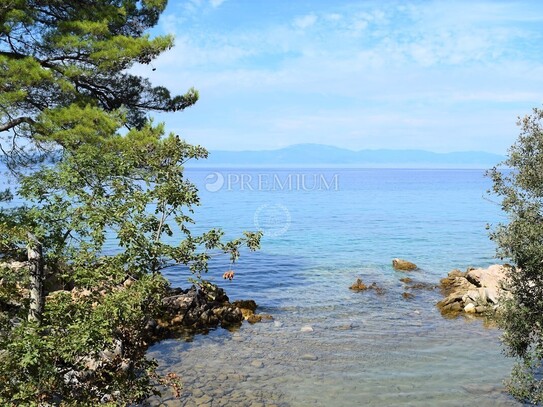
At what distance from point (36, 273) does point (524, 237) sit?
500 inches

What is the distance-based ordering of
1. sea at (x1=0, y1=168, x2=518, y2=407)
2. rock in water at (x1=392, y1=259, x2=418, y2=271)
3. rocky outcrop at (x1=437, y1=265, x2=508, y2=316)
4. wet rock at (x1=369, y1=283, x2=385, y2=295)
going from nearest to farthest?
sea at (x1=0, y1=168, x2=518, y2=407) < rocky outcrop at (x1=437, y1=265, x2=508, y2=316) < wet rock at (x1=369, y1=283, x2=385, y2=295) < rock in water at (x1=392, y1=259, x2=418, y2=271)

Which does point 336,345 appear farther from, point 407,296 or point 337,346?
point 407,296

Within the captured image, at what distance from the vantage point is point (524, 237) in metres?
13.9

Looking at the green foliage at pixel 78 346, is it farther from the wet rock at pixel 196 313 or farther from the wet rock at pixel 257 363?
the wet rock at pixel 196 313

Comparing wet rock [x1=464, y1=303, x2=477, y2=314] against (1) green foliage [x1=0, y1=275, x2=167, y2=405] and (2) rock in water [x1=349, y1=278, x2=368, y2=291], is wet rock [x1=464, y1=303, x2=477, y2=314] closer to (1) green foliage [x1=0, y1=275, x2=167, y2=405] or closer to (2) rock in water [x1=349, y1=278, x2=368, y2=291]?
(2) rock in water [x1=349, y1=278, x2=368, y2=291]

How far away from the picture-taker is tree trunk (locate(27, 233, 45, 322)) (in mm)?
10344

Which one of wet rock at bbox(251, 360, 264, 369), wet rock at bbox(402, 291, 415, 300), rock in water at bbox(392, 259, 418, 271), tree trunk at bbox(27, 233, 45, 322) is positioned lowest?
wet rock at bbox(251, 360, 264, 369)

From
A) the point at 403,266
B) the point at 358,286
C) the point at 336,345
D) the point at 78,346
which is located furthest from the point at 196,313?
the point at 403,266

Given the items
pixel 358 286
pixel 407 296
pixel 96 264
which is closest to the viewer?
pixel 96 264

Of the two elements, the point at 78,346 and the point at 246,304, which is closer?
the point at 78,346

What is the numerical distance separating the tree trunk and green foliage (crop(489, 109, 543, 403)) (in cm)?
1222

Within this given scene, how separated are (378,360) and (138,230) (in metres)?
13.7

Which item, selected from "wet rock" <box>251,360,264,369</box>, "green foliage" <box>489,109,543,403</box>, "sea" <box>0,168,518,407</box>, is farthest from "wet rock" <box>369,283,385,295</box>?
"green foliage" <box>489,109,543,403</box>

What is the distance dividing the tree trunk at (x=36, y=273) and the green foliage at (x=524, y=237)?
1222cm
